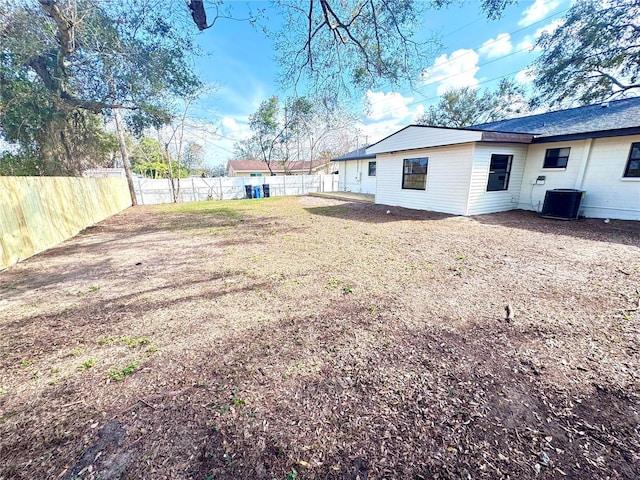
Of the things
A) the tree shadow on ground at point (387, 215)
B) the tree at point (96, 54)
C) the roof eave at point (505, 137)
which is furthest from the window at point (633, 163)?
the tree at point (96, 54)

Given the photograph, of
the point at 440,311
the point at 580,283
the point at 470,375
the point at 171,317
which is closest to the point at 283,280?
the point at 171,317

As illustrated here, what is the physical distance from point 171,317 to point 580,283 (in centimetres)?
503

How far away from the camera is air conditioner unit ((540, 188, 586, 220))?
23.9 feet

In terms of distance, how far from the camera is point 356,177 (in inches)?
711

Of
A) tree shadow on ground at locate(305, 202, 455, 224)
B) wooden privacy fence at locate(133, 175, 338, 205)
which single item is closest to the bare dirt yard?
tree shadow on ground at locate(305, 202, 455, 224)

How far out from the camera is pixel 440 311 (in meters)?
2.75

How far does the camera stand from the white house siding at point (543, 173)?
25.5 feet

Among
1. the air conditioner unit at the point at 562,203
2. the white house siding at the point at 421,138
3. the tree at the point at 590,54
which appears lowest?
the air conditioner unit at the point at 562,203

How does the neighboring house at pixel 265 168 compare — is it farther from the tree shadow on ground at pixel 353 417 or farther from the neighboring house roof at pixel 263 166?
the tree shadow on ground at pixel 353 417

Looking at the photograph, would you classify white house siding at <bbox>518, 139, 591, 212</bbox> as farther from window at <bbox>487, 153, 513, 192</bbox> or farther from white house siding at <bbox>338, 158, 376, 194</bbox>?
white house siding at <bbox>338, 158, 376, 194</bbox>

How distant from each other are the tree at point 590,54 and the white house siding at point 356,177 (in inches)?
369

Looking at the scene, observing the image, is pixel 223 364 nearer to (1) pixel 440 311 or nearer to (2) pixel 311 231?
(1) pixel 440 311

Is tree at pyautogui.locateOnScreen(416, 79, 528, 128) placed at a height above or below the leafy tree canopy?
above

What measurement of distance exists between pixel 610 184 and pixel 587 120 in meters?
2.21
